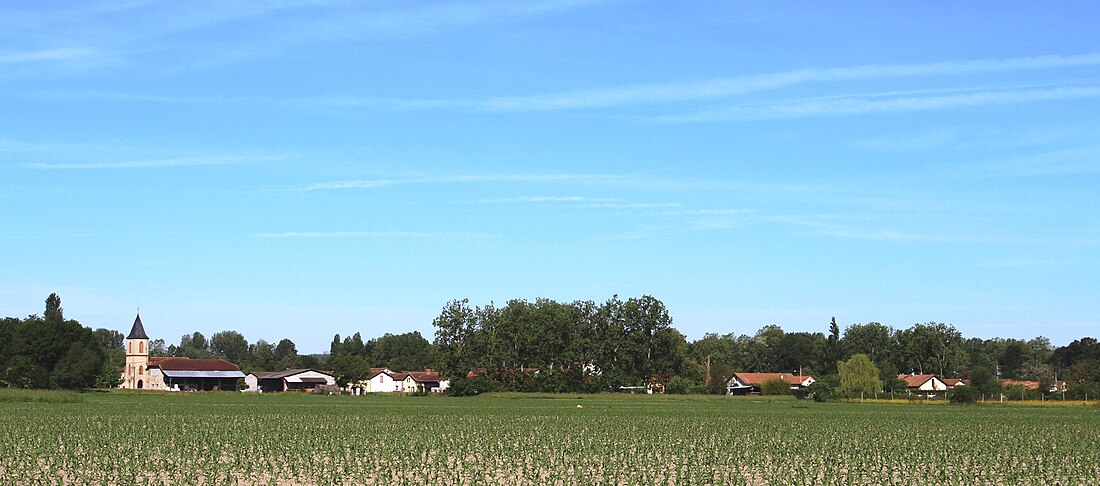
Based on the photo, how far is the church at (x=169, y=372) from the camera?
166000 mm

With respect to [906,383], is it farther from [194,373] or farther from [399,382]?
[194,373]

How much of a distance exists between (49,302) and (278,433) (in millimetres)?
149118

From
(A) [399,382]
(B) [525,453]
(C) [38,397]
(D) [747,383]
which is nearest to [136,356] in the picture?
(A) [399,382]

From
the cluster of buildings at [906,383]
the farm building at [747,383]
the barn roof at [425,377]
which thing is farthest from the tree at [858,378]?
the barn roof at [425,377]

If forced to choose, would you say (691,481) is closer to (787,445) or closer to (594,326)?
(787,445)

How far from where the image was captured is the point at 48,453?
113 feet

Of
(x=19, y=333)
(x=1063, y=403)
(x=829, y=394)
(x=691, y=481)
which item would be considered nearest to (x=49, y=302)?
(x=19, y=333)

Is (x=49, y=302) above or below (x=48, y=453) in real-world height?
above

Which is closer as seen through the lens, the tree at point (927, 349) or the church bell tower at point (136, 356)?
the church bell tower at point (136, 356)

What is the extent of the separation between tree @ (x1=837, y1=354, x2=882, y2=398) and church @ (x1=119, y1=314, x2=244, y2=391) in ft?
312

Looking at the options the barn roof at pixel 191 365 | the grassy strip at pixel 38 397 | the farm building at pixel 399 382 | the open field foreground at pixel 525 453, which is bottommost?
the farm building at pixel 399 382

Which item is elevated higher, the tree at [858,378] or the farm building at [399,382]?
the tree at [858,378]

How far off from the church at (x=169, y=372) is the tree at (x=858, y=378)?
95096mm

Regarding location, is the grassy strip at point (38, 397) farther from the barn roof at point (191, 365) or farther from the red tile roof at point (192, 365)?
the red tile roof at point (192, 365)
